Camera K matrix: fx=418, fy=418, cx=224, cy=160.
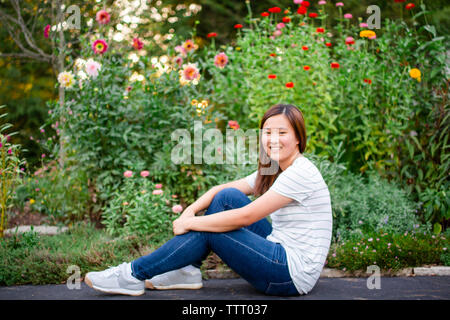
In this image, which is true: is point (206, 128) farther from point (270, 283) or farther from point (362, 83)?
point (270, 283)

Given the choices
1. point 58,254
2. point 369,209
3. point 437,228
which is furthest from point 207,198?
point 437,228

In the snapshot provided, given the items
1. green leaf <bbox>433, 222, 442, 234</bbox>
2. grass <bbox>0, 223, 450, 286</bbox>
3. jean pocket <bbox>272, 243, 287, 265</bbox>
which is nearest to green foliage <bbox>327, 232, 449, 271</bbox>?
grass <bbox>0, 223, 450, 286</bbox>

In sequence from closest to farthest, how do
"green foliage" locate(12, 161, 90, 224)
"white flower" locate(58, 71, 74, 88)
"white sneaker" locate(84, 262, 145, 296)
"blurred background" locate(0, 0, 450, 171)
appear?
"white sneaker" locate(84, 262, 145, 296) → "white flower" locate(58, 71, 74, 88) → "green foliage" locate(12, 161, 90, 224) → "blurred background" locate(0, 0, 450, 171)

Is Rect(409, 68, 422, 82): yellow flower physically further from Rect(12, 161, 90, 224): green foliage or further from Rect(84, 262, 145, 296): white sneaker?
Rect(12, 161, 90, 224): green foliage

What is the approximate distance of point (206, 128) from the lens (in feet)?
12.8

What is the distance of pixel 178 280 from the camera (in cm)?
247

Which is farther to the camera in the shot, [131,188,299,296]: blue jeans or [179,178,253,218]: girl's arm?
[179,178,253,218]: girl's arm

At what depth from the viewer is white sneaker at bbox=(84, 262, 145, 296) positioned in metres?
2.23

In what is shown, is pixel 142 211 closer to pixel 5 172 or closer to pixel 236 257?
pixel 5 172

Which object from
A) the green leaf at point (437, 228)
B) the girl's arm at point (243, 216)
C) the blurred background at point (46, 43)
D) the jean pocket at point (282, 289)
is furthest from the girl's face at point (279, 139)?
the blurred background at point (46, 43)

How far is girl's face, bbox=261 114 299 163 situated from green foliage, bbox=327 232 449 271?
100 centimetres

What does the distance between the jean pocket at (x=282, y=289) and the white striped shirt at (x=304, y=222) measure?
3cm

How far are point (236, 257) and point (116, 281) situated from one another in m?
0.66
